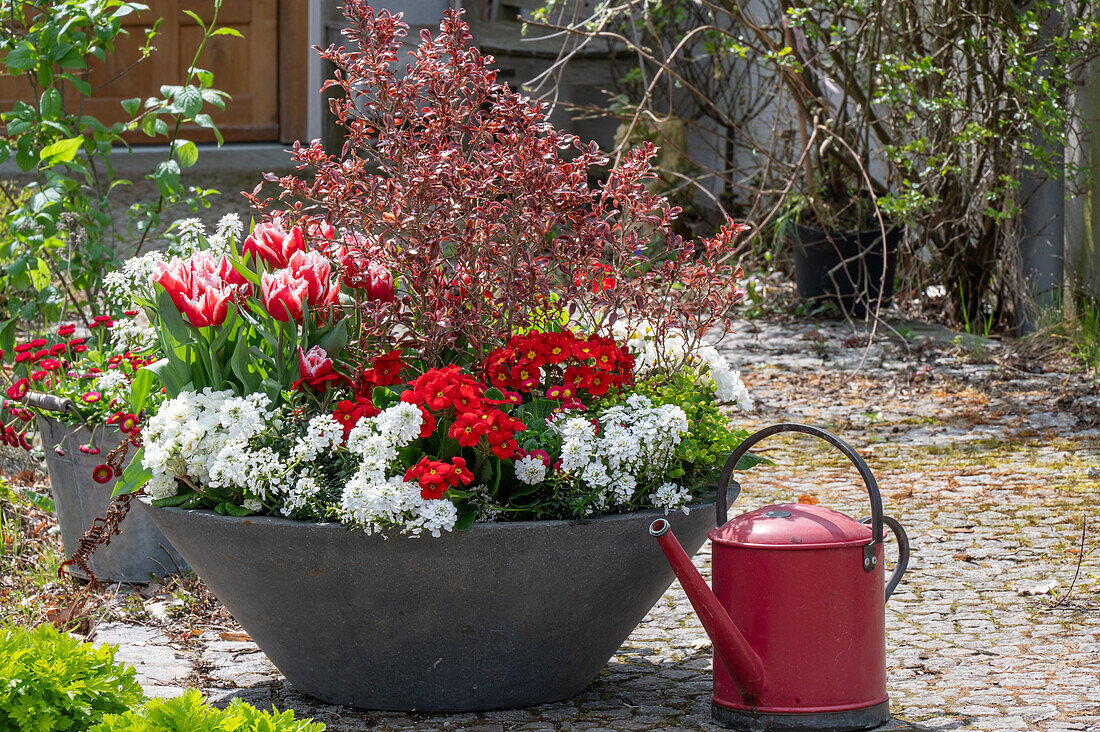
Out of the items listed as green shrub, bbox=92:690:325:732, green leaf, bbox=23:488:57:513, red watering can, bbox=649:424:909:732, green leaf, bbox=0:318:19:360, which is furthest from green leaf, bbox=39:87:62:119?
green shrub, bbox=92:690:325:732

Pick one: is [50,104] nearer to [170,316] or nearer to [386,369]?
[170,316]

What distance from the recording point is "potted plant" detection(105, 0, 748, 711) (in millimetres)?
2398

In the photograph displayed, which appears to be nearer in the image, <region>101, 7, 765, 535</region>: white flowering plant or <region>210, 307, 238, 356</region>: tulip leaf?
<region>101, 7, 765, 535</region>: white flowering plant

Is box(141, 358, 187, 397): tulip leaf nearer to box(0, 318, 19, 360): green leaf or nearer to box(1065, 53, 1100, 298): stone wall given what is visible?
box(0, 318, 19, 360): green leaf

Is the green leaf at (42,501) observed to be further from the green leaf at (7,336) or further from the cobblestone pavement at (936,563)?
the cobblestone pavement at (936,563)

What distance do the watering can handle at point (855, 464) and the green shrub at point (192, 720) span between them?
1.06m

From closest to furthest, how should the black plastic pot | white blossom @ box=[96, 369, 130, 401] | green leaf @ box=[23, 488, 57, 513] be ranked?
white blossom @ box=[96, 369, 130, 401] → green leaf @ box=[23, 488, 57, 513] → the black plastic pot

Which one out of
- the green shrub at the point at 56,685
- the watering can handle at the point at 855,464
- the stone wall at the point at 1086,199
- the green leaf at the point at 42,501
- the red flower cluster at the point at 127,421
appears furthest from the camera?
the stone wall at the point at 1086,199

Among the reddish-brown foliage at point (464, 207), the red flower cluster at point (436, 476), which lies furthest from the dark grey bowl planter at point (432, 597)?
the reddish-brown foliage at point (464, 207)

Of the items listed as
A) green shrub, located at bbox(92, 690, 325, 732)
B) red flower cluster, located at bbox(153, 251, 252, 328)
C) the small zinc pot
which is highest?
red flower cluster, located at bbox(153, 251, 252, 328)

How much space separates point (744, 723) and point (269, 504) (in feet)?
3.40

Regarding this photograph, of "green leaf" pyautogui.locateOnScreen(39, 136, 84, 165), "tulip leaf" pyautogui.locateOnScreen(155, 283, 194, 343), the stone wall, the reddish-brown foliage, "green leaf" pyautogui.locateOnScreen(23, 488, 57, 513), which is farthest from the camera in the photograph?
the stone wall

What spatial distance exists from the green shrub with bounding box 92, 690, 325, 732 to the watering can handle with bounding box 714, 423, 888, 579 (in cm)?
106

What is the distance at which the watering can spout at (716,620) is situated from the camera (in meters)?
2.40
